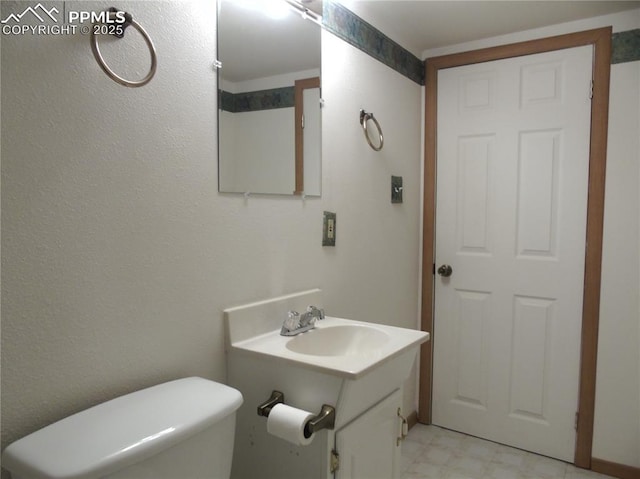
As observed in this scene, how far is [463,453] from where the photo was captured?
228 centimetres

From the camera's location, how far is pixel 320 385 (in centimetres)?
118

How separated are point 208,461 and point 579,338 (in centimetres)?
189

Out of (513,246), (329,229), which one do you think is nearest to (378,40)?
(329,229)

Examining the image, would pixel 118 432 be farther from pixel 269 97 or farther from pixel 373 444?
pixel 269 97

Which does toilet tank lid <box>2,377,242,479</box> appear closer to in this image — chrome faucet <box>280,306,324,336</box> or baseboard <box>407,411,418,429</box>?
chrome faucet <box>280,306,324,336</box>

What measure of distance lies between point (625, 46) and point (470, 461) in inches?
80.5

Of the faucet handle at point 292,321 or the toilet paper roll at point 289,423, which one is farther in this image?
the faucet handle at point 292,321

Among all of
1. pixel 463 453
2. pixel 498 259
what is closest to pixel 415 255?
pixel 498 259

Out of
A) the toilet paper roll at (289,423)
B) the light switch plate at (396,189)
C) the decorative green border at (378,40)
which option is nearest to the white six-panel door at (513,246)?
the decorative green border at (378,40)

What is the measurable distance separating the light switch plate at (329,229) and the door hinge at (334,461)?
77cm

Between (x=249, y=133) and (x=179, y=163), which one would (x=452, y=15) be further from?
(x=179, y=163)

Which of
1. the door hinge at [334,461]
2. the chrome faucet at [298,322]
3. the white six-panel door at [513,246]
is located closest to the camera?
the door hinge at [334,461]

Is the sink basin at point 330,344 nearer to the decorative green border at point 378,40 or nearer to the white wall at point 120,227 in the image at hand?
the white wall at point 120,227

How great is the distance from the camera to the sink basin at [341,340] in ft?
4.77
